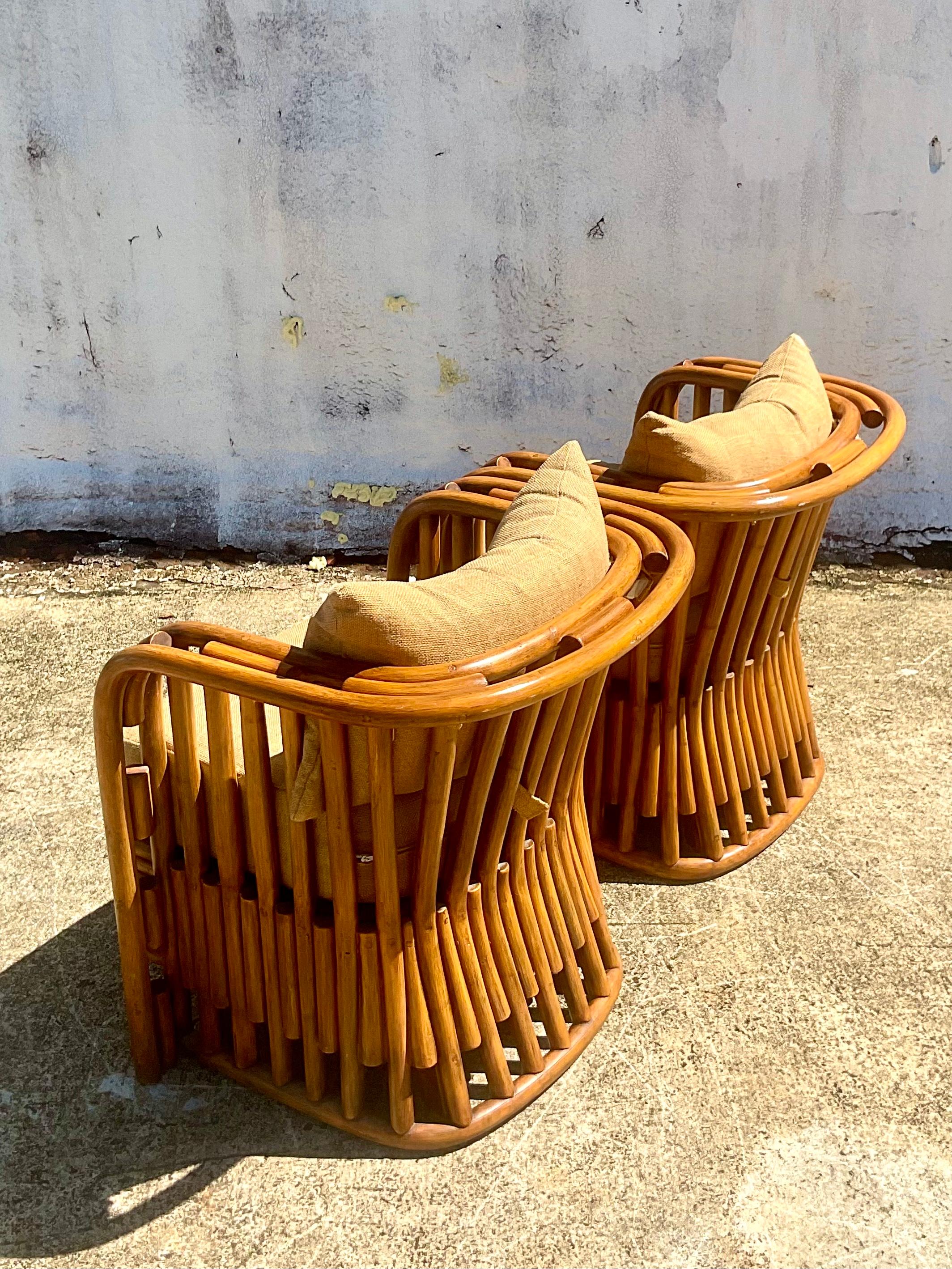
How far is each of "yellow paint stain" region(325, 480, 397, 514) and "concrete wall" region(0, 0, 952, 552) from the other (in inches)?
0.8

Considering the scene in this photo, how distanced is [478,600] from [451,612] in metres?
0.05

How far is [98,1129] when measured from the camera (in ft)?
6.64

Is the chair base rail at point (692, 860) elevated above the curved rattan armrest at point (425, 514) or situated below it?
below

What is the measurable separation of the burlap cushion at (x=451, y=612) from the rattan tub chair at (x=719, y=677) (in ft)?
1.22

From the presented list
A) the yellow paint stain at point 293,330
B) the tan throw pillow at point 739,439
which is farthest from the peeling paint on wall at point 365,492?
the tan throw pillow at point 739,439

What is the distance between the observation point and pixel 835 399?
111 inches

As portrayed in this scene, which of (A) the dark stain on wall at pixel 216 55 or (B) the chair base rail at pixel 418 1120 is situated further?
(A) the dark stain on wall at pixel 216 55

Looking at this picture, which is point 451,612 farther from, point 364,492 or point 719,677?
point 364,492

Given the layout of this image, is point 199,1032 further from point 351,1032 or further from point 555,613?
point 555,613

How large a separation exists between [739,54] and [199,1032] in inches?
124

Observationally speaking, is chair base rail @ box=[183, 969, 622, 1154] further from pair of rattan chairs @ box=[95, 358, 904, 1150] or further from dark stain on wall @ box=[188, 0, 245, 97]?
dark stain on wall @ box=[188, 0, 245, 97]

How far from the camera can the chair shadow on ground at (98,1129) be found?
1877mm

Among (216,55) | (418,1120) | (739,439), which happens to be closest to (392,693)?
(418,1120)

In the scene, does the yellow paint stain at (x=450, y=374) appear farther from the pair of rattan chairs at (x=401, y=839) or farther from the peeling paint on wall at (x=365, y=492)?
the pair of rattan chairs at (x=401, y=839)
